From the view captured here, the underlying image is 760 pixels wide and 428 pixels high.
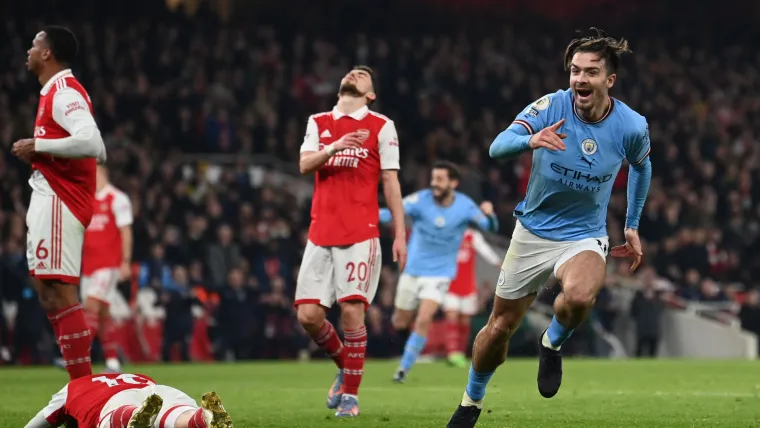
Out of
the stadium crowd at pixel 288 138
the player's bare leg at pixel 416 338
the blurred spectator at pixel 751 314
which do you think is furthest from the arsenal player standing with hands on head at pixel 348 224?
the blurred spectator at pixel 751 314

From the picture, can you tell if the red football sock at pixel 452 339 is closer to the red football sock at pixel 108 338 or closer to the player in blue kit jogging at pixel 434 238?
the player in blue kit jogging at pixel 434 238

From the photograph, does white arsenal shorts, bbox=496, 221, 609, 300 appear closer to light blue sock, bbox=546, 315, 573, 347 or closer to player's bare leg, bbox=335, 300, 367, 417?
light blue sock, bbox=546, 315, 573, 347

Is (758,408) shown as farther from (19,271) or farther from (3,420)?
(19,271)

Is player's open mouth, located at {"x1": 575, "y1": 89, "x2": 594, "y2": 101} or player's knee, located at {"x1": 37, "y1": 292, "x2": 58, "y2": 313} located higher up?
player's open mouth, located at {"x1": 575, "y1": 89, "x2": 594, "y2": 101}

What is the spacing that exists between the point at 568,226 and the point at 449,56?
2315 centimetres

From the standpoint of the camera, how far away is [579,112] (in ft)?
Answer: 25.2

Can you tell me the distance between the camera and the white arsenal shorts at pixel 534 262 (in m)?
7.65

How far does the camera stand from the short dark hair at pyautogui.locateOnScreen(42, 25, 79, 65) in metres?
8.95

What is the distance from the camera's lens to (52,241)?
8680 mm

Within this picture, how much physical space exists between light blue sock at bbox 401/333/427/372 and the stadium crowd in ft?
19.5

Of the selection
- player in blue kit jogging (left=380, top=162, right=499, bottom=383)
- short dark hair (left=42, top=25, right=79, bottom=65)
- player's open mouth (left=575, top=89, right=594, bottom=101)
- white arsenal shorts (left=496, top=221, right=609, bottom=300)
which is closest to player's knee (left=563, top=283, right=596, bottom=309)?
white arsenal shorts (left=496, top=221, right=609, bottom=300)

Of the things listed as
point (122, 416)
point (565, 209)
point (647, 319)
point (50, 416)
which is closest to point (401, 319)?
point (565, 209)

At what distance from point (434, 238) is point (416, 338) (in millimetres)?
1450

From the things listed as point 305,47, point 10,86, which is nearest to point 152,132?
point 10,86
